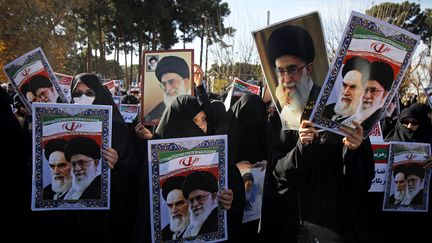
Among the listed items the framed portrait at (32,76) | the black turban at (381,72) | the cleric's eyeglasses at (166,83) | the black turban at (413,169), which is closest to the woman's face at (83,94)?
the framed portrait at (32,76)

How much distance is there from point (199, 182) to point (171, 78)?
4.65 feet

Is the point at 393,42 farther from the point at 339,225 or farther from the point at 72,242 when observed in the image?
the point at 72,242

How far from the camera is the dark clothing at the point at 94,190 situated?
8.64 ft

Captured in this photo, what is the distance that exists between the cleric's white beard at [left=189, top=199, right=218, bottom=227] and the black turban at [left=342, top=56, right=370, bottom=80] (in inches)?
40.9

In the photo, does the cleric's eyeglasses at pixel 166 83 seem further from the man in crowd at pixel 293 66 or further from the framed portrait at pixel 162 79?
the man in crowd at pixel 293 66

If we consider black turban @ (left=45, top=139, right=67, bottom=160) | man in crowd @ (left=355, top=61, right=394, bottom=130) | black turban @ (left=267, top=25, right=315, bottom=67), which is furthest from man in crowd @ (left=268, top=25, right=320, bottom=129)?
black turban @ (left=45, top=139, right=67, bottom=160)

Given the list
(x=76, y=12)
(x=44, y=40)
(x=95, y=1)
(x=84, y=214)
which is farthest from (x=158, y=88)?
(x=76, y=12)

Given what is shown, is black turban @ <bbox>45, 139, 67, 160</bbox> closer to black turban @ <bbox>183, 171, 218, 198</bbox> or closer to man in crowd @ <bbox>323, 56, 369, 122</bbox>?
black turban @ <bbox>183, 171, 218, 198</bbox>

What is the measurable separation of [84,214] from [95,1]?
26.8m

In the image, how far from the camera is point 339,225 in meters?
2.68

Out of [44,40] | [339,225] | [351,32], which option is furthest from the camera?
[44,40]

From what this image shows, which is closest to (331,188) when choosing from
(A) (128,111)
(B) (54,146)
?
(B) (54,146)

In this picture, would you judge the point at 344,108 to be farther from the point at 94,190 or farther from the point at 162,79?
the point at 162,79

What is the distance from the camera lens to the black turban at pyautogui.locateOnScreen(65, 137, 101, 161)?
2.59 meters
